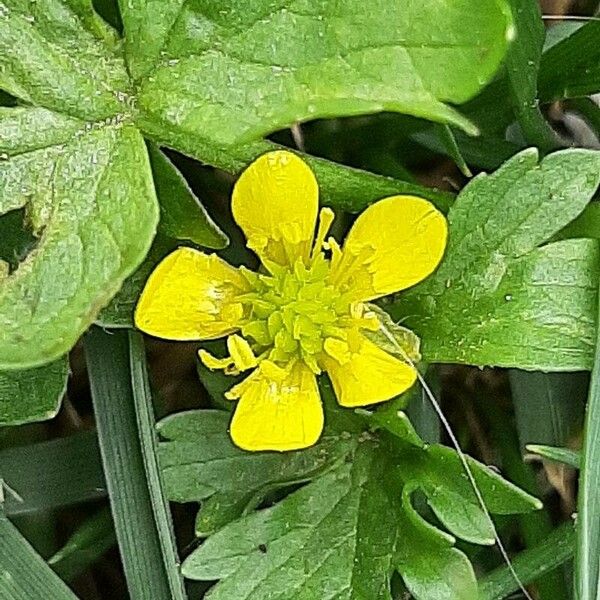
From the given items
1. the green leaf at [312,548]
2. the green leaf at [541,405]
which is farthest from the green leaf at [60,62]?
the green leaf at [541,405]

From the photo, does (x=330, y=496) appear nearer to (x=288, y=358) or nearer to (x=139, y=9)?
(x=288, y=358)

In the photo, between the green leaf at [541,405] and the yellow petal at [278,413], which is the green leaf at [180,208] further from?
the green leaf at [541,405]

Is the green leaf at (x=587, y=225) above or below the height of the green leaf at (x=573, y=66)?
below

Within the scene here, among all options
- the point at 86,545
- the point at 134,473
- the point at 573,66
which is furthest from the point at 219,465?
the point at 573,66

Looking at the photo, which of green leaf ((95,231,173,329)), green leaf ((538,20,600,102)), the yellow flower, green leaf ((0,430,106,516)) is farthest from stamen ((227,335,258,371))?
green leaf ((538,20,600,102))

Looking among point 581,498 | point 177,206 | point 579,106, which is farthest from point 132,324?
point 579,106

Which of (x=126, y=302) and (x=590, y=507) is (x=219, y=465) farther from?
(x=590, y=507)
